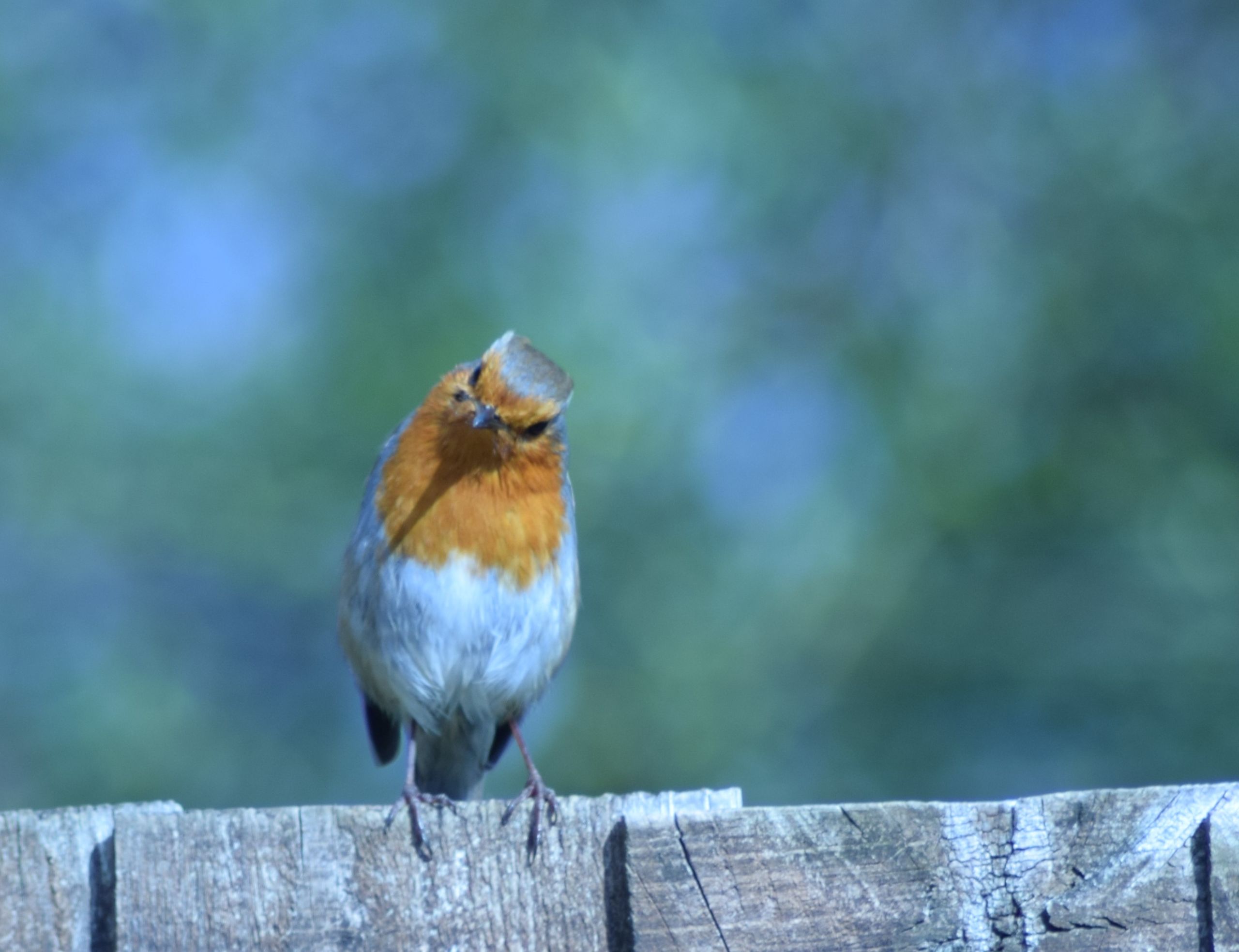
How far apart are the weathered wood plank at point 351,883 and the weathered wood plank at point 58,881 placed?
0.06m

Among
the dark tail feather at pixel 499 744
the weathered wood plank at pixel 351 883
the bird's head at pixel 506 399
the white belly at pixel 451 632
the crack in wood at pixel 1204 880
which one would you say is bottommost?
the crack in wood at pixel 1204 880

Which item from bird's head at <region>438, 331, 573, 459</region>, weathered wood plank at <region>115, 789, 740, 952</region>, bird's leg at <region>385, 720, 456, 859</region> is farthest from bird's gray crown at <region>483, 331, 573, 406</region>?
weathered wood plank at <region>115, 789, 740, 952</region>

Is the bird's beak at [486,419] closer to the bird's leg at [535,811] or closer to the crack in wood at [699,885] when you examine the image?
the bird's leg at [535,811]

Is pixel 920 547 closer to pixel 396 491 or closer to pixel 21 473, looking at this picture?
pixel 396 491

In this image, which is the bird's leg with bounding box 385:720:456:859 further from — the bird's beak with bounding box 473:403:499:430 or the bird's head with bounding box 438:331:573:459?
the bird's head with bounding box 438:331:573:459

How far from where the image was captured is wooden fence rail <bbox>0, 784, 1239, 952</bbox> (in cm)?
198

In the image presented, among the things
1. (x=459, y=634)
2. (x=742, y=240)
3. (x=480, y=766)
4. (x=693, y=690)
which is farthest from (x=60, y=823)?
(x=742, y=240)

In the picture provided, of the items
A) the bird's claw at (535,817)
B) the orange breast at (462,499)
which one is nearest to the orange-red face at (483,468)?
the orange breast at (462,499)

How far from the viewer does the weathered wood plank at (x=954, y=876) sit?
6.51 feet

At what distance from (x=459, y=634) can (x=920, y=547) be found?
386cm

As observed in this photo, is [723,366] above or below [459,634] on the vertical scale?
above

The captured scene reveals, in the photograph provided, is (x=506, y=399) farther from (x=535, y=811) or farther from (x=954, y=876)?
(x=954, y=876)

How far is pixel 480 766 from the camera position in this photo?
4.32 m

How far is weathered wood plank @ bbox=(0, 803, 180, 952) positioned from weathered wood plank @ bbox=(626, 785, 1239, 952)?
0.68m
